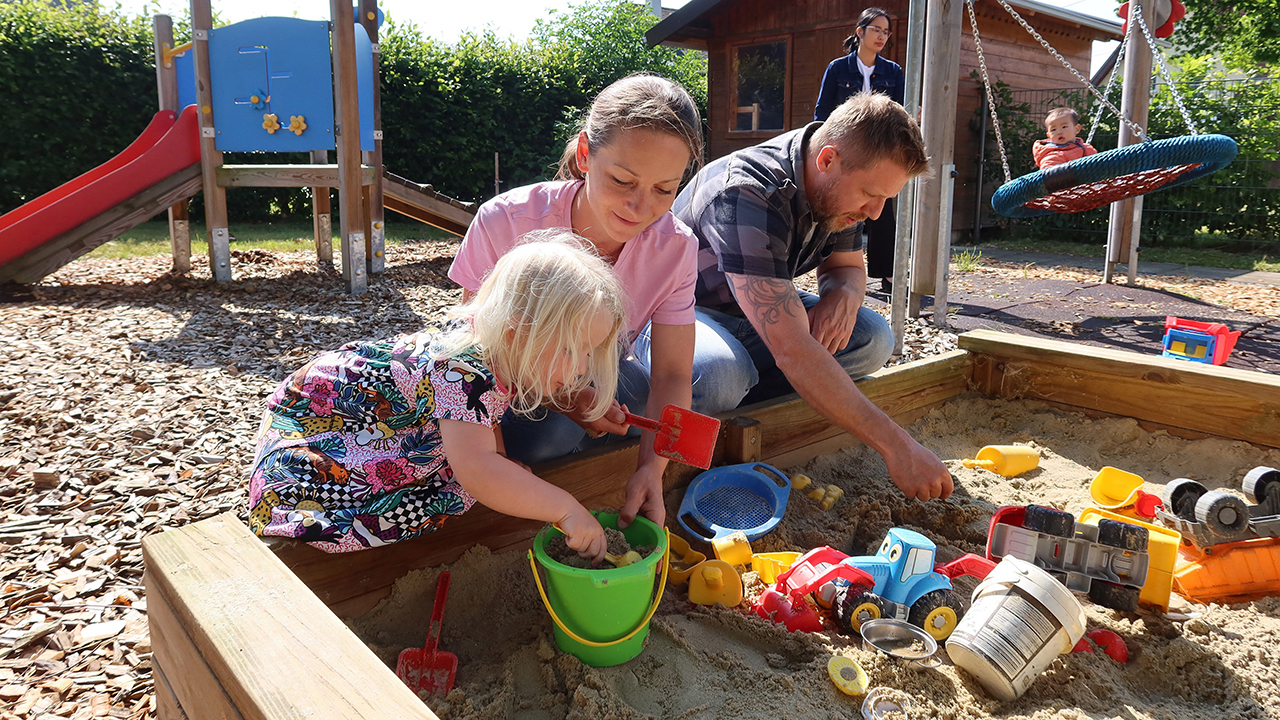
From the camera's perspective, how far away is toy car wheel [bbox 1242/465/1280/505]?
5.49 feet

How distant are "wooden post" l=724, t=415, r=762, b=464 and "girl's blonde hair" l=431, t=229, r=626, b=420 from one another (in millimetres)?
684

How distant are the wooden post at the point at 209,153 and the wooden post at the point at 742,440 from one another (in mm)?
4625

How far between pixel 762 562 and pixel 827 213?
3.06 feet

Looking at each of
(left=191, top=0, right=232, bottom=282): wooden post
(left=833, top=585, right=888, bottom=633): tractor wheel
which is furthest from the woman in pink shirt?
(left=191, top=0, right=232, bottom=282): wooden post

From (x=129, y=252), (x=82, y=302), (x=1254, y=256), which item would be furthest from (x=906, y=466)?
(x=1254, y=256)

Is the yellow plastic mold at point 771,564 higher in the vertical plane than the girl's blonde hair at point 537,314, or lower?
lower

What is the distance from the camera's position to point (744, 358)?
225 centimetres

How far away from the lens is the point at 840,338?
2311 millimetres

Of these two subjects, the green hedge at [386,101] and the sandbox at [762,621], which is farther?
the green hedge at [386,101]

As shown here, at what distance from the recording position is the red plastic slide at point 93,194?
508cm

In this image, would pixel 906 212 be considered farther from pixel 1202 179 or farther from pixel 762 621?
pixel 1202 179

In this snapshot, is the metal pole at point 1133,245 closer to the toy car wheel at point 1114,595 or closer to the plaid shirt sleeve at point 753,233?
the plaid shirt sleeve at point 753,233

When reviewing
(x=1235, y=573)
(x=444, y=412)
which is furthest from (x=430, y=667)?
(x=1235, y=573)

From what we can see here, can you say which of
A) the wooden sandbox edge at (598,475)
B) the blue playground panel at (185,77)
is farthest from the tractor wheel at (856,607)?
the blue playground panel at (185,77)
